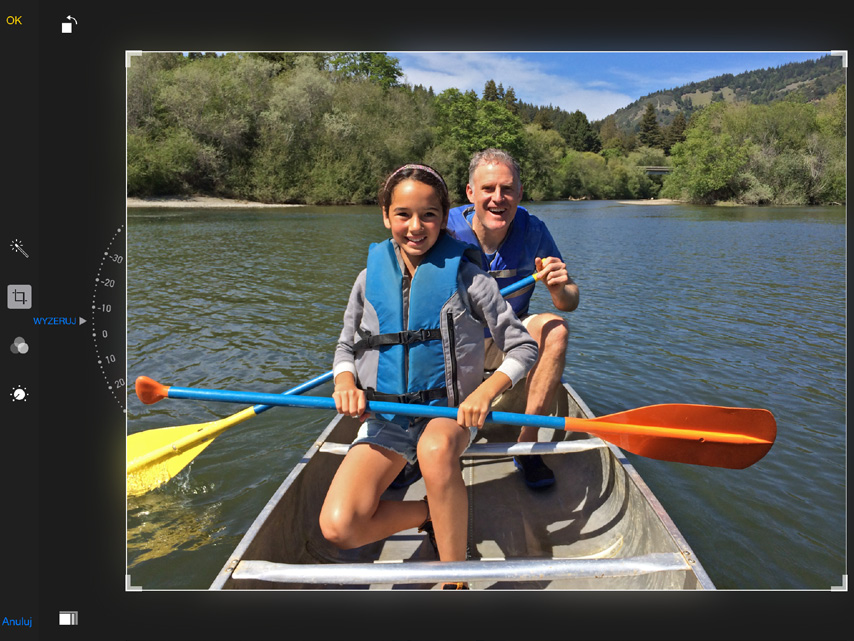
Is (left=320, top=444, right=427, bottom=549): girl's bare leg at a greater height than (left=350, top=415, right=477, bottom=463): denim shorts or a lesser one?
lesser

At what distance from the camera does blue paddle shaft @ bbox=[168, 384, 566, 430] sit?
2006mm

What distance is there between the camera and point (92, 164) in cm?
162

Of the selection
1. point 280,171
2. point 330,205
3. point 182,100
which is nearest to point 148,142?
point 182,100

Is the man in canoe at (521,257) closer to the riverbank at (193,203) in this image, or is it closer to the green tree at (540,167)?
the riverbank at (193,203)

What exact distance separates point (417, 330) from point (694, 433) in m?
1.18

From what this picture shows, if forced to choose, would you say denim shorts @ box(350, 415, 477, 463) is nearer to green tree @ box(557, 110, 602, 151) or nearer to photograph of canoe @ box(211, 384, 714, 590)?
photograph of canoe @ box(211, 384, 714, 590)

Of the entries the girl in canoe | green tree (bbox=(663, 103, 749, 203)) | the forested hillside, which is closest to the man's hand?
the girl in canoe

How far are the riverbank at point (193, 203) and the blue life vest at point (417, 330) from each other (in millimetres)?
24790

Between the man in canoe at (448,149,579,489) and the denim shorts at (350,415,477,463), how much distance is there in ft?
2.56

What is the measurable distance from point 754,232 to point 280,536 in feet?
60.4

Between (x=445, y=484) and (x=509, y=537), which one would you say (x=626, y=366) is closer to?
(x=509, y=537)

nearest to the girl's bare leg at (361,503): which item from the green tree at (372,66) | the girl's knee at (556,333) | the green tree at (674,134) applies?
the girl's knee at (556,333)

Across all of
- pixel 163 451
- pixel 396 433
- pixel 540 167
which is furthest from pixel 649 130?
pixel 396 433

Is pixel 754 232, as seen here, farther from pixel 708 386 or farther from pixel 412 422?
pixel 412 422
